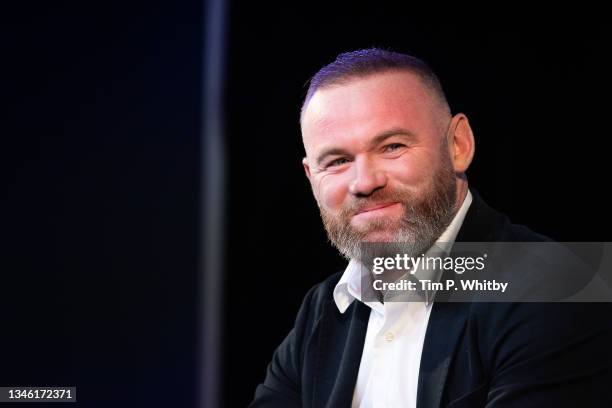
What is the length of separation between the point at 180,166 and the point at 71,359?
0.59m

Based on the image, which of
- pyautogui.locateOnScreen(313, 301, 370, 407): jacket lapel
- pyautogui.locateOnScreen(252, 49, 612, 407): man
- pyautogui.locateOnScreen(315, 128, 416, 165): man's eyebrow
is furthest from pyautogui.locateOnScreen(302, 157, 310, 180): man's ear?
pyautogui.locateOnScreen(313, 301, 370, 407): jacket lapel

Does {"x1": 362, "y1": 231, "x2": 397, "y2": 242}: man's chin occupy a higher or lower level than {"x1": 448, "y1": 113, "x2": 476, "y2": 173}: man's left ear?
lower

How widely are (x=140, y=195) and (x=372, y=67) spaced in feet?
2.62

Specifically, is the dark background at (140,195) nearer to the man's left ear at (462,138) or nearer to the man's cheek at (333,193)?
the man's cheek at (333,193)

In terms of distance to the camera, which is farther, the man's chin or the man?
the man's chin

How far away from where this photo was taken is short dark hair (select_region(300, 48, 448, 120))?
1.26 m

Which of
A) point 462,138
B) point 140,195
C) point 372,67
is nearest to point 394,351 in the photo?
point 462,138

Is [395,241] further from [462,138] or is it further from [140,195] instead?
[140,195]

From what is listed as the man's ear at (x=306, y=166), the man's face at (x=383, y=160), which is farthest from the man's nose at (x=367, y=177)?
the man's ear at (x=306, y=166)

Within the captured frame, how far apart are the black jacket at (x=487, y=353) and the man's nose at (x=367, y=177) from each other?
0.19 m

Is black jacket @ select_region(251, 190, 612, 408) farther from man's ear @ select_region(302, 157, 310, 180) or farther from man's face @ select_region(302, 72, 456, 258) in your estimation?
man's ear @ select_region(302, 157, 310, 180)

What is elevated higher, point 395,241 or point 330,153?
point 330,153

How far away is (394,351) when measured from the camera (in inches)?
48.1

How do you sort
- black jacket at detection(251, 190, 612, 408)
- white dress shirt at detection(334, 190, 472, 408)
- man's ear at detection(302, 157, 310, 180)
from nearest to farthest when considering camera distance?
black jacket at detection(251, 190, 612, 408) → white dress shirt at detection(334, 190, 472, 408) → man's ear at detection(302, 157, 310, 180)
